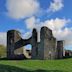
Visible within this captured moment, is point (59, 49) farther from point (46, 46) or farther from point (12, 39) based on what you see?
point (12, 39)

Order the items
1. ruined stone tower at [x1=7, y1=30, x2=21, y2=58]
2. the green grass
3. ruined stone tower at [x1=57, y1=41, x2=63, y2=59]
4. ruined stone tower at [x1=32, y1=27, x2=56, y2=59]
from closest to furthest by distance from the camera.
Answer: the green grass < ruined stone tower at [x1=32, y1=27, x2=56, y2=59] < ruined stone tower at [x1=57, y1=41, x2=63, y2=59] < ruined stone tower at [x1=7, y1=30, x2=21, y2=58]

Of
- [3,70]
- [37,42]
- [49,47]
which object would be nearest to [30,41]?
[37,42]

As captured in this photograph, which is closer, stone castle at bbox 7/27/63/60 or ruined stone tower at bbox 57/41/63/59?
stone castle at bbox 7/27/63/60

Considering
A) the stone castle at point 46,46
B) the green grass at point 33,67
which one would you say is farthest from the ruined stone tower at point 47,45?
the green grass at point 33,67

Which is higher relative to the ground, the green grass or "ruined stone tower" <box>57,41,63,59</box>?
"ruined stone tower" <box>57,41,63,59</box>

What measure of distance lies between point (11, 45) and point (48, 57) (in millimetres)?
10678

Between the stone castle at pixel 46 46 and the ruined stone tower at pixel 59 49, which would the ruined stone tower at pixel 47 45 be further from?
the ruined stone tower at pixel 59 49

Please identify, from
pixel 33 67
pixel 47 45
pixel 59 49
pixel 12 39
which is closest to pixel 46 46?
pixel 47 45

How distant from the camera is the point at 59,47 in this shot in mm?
51594

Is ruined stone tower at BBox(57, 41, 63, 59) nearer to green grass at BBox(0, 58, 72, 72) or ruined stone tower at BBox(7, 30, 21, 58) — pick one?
ruined stone tower at BBox(7, 30, 21, 58)

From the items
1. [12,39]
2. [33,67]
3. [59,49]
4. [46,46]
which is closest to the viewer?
[33,67]

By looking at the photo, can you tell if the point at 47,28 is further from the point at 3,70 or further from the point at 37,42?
the point at 3,70

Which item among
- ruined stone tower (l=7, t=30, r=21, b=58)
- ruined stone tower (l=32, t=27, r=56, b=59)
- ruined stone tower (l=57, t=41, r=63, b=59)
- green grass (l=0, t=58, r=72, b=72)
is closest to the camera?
green grass (l=0, t=58, r=72, b=72)

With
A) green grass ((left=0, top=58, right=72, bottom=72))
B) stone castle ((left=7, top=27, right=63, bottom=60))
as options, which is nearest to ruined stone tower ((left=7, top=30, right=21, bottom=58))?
stone castle ((left=7, top=27, right=63, bottom=60))
